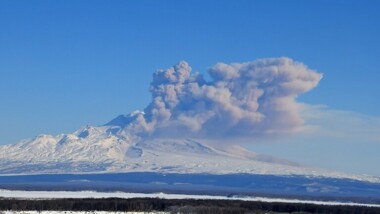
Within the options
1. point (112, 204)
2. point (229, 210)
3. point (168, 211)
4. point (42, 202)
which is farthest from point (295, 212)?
Answer: point (42, 202)

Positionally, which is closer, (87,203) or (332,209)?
(87,203)

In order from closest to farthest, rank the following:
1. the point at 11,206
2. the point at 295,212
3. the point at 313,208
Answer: the point at 11,206
the point at 295,212
the point at 313,208

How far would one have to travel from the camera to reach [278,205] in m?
115

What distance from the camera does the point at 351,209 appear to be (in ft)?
388

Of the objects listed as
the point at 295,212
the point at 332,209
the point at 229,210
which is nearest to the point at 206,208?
the point at 229,210

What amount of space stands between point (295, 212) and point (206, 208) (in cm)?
1087

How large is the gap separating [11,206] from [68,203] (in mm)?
10510

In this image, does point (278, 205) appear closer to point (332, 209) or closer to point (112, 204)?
point (332, 209)

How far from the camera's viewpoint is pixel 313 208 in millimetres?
113312

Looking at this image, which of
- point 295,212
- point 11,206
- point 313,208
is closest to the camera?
point 11,206

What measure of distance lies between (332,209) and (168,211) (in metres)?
26.0

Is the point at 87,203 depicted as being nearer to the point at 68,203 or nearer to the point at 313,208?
the point at 68,203

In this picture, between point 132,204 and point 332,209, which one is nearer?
point 132,204

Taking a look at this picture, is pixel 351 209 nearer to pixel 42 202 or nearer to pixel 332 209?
pixel 332 209
